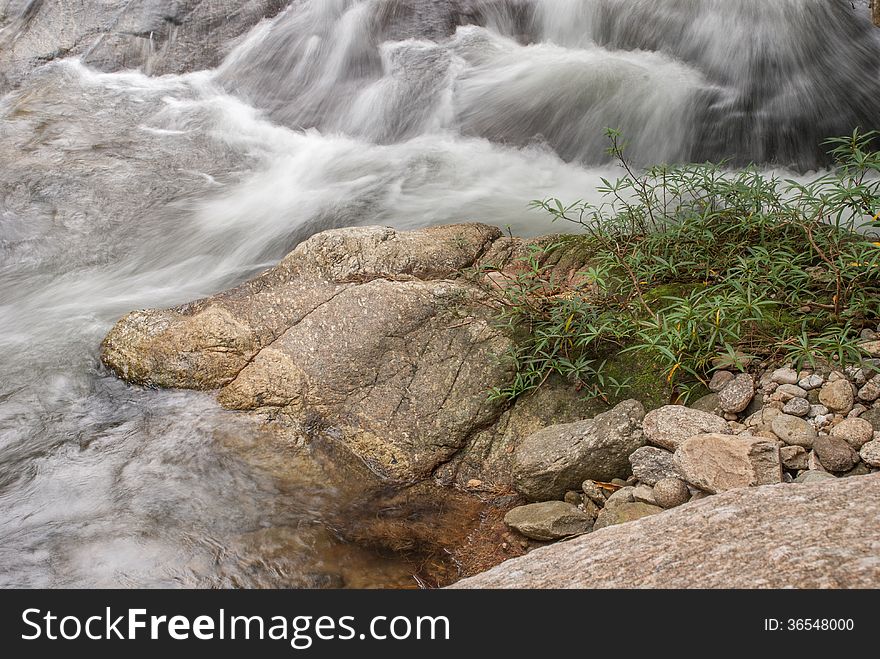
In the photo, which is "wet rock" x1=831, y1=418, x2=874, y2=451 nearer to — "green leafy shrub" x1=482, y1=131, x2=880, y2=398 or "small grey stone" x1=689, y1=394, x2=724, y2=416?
"green leafy shrub" x1=482, y1=131, x2=880, y2=398

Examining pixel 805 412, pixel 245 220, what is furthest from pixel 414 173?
pixel 805 412

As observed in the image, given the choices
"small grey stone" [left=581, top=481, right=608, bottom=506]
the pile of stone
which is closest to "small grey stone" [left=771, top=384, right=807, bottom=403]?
the pile of stone

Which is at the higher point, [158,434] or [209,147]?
[209,147]

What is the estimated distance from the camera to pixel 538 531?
299 centimetres

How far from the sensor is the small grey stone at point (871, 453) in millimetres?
2598

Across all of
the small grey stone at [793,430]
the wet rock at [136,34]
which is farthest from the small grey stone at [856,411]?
the wet rock at [136,34]

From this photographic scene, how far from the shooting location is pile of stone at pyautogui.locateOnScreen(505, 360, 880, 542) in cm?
269

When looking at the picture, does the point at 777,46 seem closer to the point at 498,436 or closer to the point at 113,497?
the point at 498,436

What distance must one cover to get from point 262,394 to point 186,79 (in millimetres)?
6557

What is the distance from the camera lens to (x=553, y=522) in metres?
2.97

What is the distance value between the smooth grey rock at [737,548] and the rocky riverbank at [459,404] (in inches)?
1.3

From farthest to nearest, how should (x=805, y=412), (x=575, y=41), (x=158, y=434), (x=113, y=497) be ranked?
1. (x=575, y=41)
2. (x=158, y=434)
3. (x=113, y=497)
4. (x=805, y=412)

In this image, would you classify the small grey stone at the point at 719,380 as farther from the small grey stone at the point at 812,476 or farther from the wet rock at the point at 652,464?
the small grey stone at the point at 812,476
